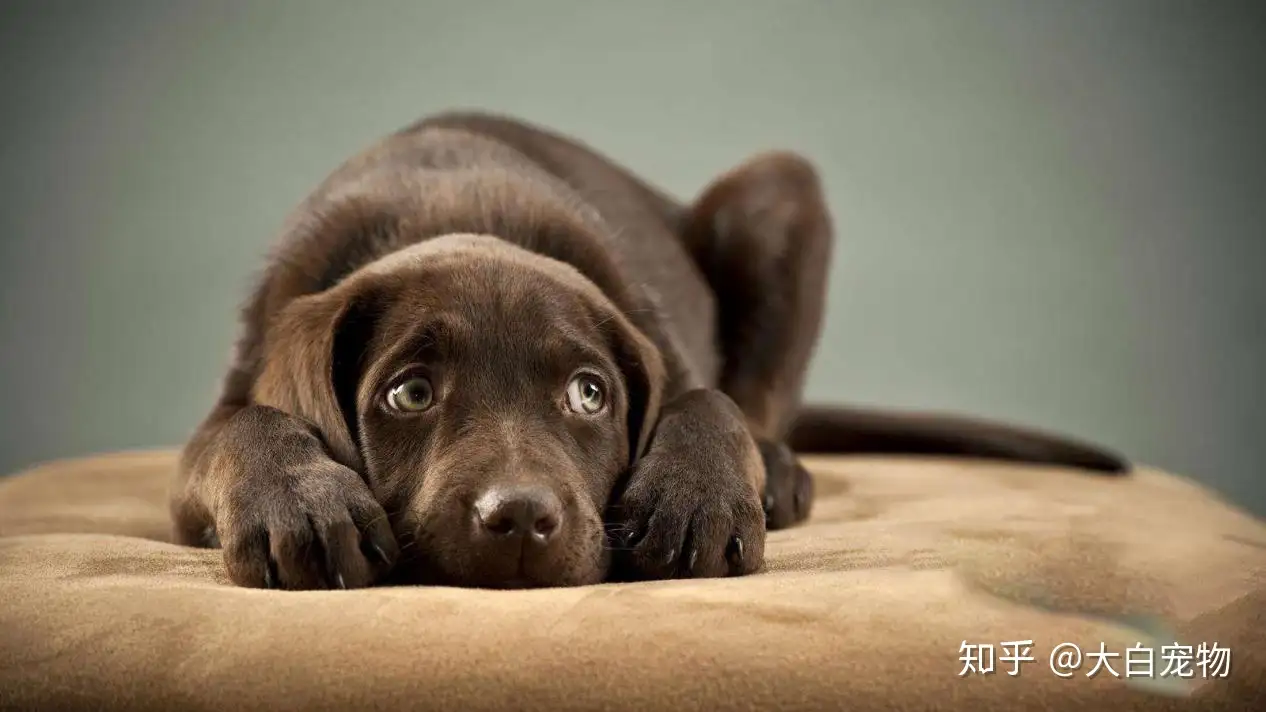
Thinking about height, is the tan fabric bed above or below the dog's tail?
above

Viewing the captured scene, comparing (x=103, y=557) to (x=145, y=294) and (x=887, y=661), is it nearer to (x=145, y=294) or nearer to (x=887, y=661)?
(x=887, y=661)

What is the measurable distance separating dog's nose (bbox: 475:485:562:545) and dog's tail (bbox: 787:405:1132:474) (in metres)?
2.39

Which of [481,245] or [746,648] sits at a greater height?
[481,245]

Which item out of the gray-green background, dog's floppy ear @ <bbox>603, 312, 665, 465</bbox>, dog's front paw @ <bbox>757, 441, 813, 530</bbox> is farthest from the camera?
the gray-green background

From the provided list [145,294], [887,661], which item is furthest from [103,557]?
[145,294]

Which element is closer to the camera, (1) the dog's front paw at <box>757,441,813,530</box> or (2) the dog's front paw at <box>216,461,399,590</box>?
(2) the dog's front paw at <box>216,461,399,590</box>

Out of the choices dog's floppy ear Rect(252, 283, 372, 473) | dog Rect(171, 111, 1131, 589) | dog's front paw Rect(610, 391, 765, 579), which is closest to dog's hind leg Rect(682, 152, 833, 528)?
dog Rect(171, 111, 1131, 589)

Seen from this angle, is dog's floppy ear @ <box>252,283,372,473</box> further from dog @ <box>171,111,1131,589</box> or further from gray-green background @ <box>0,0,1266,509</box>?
gray-green background @ <box>0,0,1266,509</box>

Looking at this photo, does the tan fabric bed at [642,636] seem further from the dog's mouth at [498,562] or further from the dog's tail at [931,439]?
the dog's tail at [931,439]

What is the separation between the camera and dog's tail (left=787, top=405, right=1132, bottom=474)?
3.96 m

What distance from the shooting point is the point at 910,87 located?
5848 mm

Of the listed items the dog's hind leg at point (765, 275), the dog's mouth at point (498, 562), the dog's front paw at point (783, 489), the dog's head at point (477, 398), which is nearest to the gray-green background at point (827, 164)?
the dog's hind leg at point (765, 275)

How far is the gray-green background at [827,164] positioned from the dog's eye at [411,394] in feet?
12.0

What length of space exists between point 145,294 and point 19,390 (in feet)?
2.10
